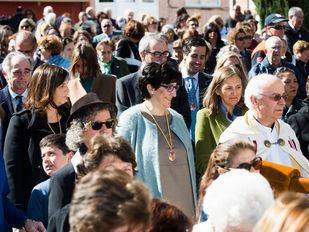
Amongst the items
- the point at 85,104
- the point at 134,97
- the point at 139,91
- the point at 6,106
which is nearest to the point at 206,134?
the point at 139,91

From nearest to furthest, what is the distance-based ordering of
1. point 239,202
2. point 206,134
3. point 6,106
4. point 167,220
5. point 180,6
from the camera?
point 167,220 < point 239,202 < point 206,134 < point 6,106 < point 180,6

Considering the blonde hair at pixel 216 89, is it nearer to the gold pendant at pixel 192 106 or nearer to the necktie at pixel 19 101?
the gold pendant at pixel 192 106

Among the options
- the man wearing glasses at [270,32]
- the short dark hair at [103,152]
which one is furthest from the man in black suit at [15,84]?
the man wearing glasses at [270,32]

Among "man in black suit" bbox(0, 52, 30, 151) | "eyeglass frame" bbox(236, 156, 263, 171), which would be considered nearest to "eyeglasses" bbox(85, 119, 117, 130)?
"eyeglass frame" bbox(236, 156, 263, 171)

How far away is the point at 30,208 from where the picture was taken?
5746mm

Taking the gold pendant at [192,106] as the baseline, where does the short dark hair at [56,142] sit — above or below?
above

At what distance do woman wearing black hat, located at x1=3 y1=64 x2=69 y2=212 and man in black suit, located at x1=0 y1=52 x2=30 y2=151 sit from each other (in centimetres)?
112

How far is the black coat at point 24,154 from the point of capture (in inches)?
248

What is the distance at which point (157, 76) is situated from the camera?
21.1ft

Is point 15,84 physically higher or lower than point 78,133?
lower

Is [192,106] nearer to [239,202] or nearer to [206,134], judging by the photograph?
[206,134]

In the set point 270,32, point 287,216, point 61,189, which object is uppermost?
point 287,216

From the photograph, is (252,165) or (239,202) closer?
(239,202)

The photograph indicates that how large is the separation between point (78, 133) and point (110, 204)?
2.27 metres
